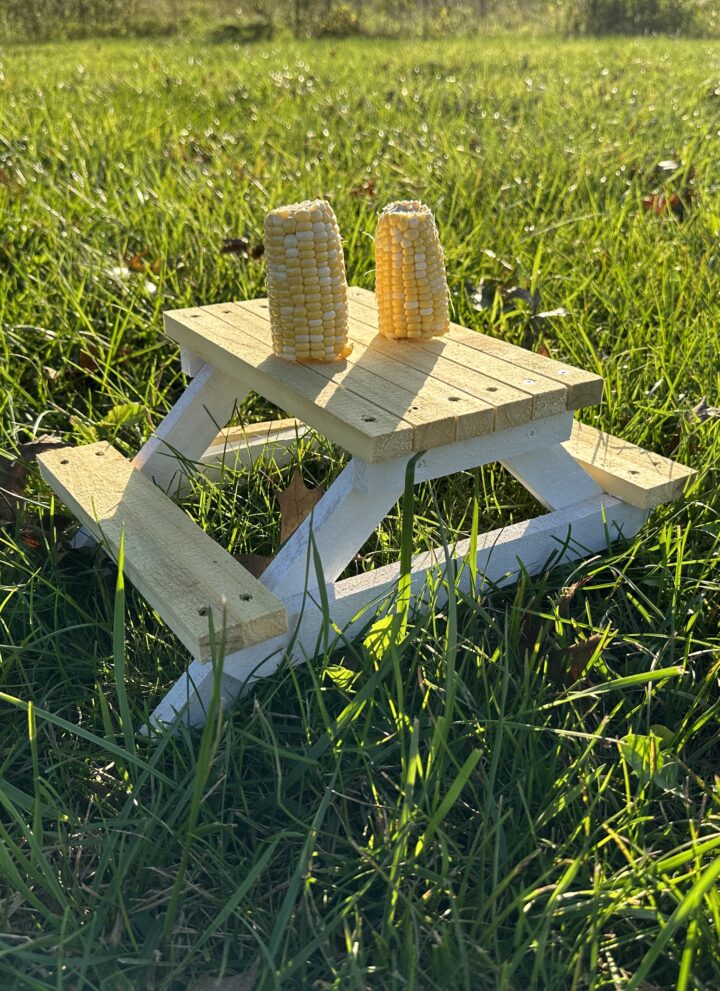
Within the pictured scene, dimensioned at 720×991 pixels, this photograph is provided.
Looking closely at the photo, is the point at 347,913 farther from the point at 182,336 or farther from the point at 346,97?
the point at 346,97

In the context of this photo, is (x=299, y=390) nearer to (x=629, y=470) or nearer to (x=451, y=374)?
(x=451, y=374)

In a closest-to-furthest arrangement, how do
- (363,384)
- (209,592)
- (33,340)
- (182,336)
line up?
(209,592) → (363,384) → (182,336) → (33,340)

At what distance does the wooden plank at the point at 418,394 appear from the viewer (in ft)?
5.30

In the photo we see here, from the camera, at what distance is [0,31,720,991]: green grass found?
121 centimetres

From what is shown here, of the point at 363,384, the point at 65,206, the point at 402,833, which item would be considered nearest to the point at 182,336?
the point at 363,384

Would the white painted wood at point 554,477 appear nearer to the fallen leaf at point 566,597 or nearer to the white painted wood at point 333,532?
the fallen leaf at point 566,597

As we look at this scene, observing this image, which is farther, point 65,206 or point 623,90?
point 623,90

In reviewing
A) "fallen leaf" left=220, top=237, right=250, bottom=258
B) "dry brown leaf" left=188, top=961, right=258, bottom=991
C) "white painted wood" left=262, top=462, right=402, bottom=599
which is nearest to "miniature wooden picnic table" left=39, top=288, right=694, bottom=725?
"white painted wood" left=262, top=462, right=402, bottom=599

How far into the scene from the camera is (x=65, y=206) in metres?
3.63

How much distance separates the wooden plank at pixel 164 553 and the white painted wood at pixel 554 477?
62cm

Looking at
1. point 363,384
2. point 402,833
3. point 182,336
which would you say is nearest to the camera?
point 402,833

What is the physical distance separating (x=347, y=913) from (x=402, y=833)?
14 cm

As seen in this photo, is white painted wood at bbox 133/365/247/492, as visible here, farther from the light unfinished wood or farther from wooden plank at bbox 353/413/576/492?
wooden plank at bbox 353/413/576/492

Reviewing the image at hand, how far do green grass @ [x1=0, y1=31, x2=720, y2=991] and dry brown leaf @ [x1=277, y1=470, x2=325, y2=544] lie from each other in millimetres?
113
